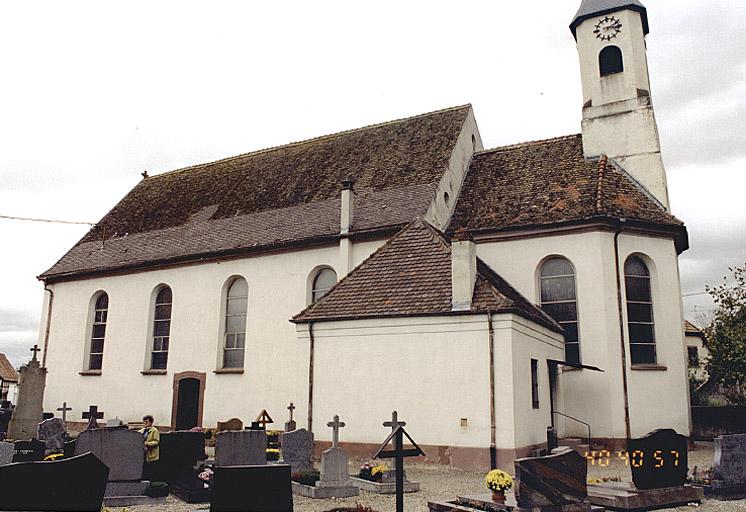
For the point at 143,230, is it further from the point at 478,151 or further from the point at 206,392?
the point at 478,151

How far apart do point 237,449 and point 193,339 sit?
475 inches

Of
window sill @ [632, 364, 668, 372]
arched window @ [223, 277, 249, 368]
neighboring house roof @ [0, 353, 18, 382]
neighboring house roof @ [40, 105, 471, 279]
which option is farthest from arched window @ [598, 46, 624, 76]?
neighboring house roof @ [0, 353, 18, 382]

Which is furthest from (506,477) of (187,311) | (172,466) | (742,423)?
(742,423)

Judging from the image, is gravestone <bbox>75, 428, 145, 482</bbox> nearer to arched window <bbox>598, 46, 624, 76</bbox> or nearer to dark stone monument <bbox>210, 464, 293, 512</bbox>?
dark stone monument <bbox>210, 464, 293, 512</bbox>

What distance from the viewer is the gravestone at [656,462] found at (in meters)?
10.5

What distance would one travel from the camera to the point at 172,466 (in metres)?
12.3

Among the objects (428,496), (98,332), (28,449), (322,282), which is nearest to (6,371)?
(98,332)

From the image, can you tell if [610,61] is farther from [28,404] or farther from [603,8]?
[28,404]

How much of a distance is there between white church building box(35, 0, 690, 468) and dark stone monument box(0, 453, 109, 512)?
9543 millimetres

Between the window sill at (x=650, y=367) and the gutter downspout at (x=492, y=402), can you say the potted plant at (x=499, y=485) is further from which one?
the window sill at (x=650, y=367)

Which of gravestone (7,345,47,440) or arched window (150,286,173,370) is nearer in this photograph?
gravestone (7,345,47,440)

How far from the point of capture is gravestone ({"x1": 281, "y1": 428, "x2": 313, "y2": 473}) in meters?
13.4

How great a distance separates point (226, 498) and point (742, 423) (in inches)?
930

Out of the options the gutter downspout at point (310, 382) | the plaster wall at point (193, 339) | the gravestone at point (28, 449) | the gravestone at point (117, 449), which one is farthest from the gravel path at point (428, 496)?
the plaster wall at point (193, 339)
